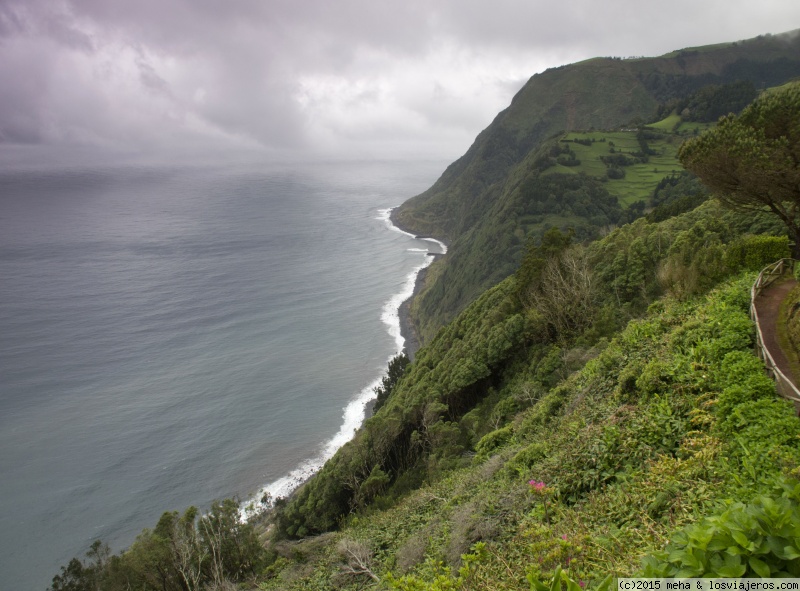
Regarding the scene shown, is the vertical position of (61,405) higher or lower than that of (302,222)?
lower

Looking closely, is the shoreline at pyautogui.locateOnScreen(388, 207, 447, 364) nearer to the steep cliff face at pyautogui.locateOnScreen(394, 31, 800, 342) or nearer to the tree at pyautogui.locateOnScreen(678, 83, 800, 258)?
the steep cliff face at pyautogui.locateOnScreen(394, 31, 800, 342)

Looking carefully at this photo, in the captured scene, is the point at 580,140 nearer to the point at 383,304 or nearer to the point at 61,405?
the point at 383,304

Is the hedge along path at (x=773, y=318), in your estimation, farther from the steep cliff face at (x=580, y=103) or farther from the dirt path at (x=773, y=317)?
the steep cliff face at (x=580, y=103)

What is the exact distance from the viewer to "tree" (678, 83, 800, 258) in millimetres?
15670

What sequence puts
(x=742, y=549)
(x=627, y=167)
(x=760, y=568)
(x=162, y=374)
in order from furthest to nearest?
(x=627, y=167), (x=162, y=374), (x=742, y=549), (x=760, y=568)

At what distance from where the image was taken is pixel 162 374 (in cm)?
7031

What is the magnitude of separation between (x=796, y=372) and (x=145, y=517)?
53.5 m

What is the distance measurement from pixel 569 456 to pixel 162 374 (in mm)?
71951

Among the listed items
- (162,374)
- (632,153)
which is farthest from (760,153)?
(632,153)

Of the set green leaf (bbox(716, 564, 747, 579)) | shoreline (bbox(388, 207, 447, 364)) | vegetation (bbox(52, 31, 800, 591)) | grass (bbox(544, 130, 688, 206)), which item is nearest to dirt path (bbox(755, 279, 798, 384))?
vegetation (bbox(52, 31, 800, 591))

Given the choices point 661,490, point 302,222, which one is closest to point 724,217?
point 661,490

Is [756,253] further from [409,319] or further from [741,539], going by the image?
[409,319]

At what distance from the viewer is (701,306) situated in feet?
44.4

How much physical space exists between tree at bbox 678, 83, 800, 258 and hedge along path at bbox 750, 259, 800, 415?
3.63m
